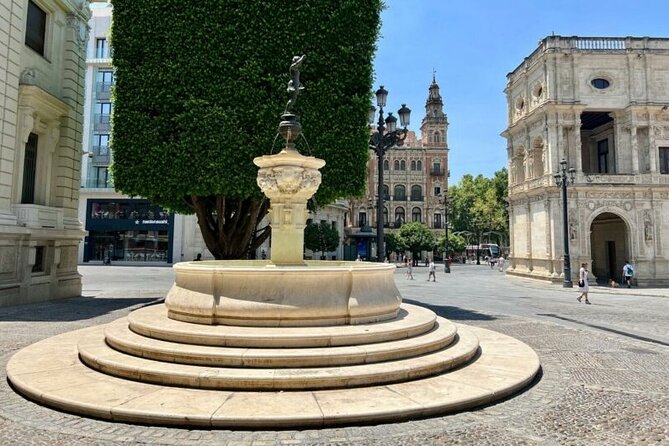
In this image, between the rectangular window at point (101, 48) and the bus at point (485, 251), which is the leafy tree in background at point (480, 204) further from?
the rectangular window at point (101, 48)

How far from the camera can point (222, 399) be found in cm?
470

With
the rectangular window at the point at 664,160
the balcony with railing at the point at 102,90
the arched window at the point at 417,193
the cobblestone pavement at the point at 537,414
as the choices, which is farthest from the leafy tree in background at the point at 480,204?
the cobblestone pavement at the point at 537,414

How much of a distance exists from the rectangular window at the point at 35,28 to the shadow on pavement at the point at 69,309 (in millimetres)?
9814

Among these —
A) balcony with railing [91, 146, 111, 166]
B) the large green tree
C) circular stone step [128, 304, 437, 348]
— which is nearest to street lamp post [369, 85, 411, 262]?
the large green tree

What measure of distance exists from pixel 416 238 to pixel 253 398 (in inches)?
2073

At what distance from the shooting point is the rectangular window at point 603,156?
1248 inches

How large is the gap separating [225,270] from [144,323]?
1.64 metres

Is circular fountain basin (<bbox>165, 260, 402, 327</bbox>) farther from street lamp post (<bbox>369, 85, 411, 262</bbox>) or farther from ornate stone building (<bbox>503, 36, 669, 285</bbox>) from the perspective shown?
ornate stone building (<bbox>503, 36, 669, 285</bbox>)

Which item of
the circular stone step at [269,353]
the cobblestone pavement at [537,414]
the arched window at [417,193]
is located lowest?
the cobblestone pavement at [537,414]

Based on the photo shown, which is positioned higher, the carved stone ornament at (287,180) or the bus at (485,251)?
the carved stone ornament at (287,180)

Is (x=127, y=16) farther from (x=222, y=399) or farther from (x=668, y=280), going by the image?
(x=668, y=280)

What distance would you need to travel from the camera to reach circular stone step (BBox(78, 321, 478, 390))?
4.97 m

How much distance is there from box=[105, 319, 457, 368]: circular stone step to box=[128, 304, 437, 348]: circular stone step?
78 millimetres

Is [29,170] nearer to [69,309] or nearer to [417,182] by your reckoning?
[69,309]
